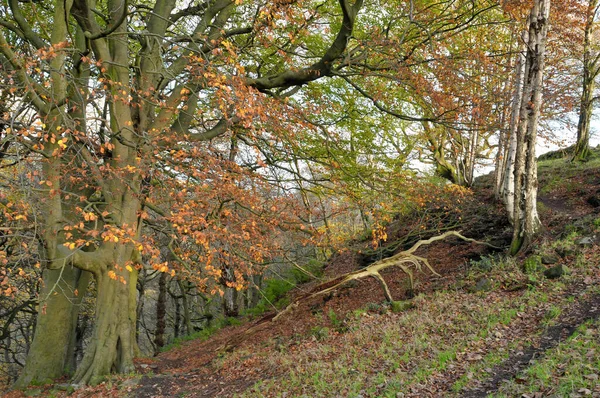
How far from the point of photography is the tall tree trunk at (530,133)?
32.1 feet

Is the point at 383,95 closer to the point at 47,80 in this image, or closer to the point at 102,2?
the point at 47,80

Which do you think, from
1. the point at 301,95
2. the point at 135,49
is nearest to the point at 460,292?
the point at 301,95

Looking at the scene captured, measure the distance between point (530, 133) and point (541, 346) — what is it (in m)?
5.64

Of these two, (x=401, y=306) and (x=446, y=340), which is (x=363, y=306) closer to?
(x=401, y=306)

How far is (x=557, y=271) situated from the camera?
27.9 feet

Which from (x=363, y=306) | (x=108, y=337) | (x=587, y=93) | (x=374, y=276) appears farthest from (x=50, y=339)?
(x=587, y=93)

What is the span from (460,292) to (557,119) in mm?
11456

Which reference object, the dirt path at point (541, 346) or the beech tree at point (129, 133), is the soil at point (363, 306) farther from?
the beech tree at point (129, 133)

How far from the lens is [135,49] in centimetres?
1229

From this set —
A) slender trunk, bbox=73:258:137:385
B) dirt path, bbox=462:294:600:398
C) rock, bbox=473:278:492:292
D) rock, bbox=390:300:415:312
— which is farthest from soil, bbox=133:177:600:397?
rock, bbox=390:300:415:312

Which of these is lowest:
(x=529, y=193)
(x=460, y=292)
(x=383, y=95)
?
(x=460, y=292)

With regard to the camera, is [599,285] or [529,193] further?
[529,193]

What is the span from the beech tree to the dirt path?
4.66 metres

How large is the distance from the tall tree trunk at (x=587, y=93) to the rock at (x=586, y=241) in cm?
1138
